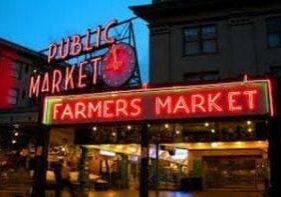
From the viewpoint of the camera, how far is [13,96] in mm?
58531

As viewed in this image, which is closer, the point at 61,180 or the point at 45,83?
the point at 61,180

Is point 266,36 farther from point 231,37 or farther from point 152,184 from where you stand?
point 152,184

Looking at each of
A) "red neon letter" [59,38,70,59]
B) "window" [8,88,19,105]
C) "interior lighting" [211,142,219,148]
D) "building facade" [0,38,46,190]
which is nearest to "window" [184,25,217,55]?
"interior lighting" [211,142,219,148]

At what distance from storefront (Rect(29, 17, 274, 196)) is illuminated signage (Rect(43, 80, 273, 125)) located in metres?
0.04

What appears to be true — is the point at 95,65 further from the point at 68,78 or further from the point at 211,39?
the point at 211,39

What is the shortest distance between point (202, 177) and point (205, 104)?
20.9 m

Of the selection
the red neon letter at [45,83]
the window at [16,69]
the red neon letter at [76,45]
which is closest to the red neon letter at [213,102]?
the red neon letter at [45,83]

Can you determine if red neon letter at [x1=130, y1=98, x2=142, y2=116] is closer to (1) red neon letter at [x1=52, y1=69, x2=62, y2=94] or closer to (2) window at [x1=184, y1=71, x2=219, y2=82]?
(1) red neon letter at [x1=52, y1=69, x2=62, y2=94]

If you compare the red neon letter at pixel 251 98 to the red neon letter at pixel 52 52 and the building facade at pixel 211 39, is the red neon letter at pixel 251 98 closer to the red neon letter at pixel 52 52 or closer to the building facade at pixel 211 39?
the building facade at pixel 211 39

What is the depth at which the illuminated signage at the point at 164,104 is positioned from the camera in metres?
17.9

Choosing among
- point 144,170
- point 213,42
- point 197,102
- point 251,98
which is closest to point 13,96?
point 213,42

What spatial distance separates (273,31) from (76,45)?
42.1ft

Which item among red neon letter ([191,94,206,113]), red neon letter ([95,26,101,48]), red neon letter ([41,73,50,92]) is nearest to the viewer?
red neon letter ([191,94,206,113])

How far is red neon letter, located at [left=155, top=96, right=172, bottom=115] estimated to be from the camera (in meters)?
19.2
